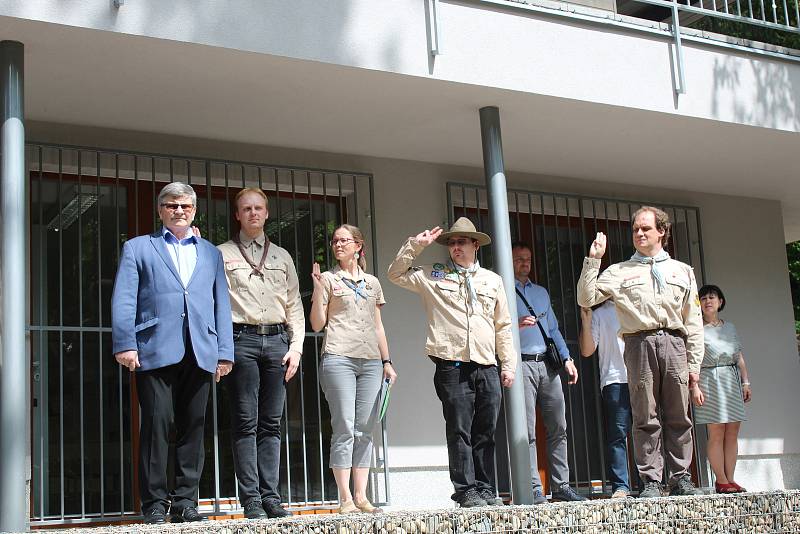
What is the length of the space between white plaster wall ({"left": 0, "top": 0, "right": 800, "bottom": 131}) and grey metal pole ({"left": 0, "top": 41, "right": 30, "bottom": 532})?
1.40 ft

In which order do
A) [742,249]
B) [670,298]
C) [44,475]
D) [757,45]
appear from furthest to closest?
[742,249]
[757,45]
[44,475]
[670,298]

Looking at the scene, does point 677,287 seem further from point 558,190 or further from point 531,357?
point 558,190

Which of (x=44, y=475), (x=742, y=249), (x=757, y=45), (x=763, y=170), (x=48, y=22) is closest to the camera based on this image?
(x=48, y=22)

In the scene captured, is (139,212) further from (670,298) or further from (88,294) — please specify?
(670,298)

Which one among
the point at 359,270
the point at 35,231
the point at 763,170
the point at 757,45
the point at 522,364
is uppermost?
the point at 757,45

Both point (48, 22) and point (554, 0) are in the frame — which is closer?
point (48, 22)

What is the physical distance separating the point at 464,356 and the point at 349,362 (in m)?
0.62

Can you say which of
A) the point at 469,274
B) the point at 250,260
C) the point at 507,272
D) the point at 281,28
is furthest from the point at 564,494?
the point at 281,28

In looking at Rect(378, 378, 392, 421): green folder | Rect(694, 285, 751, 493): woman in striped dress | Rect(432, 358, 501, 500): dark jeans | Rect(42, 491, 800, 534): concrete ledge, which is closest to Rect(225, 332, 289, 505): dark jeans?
Rect(42, 491, 800, 534): concrete ledge

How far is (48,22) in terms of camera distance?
500cm

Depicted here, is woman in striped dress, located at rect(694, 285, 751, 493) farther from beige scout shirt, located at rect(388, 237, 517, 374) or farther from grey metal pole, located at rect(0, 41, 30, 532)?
grey metal pole, located at rect(0, 41, 30, 532)

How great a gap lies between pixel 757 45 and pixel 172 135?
4.05 m

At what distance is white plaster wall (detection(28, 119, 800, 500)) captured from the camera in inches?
289

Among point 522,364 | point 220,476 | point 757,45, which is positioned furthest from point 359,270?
point 757,45
